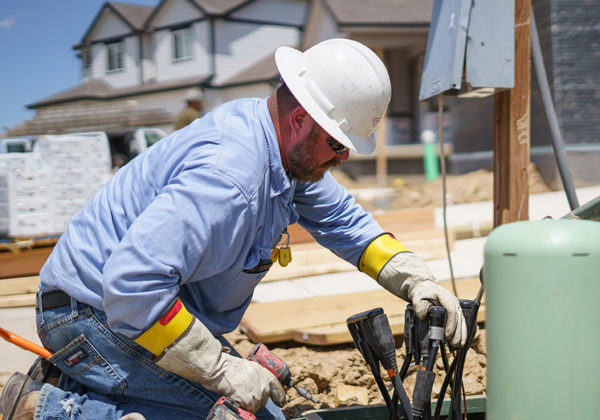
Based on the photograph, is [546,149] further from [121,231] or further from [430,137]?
[121,231]

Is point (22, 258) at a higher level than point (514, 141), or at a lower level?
lower

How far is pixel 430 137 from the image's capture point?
1323cm

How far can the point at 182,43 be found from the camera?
83.2 ft

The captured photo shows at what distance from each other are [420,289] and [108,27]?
30.0m

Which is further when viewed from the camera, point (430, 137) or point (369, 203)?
point (430, 137)

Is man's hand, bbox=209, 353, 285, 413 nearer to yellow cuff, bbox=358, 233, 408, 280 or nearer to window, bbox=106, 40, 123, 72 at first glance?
yellow cuff, bbox=358, 233, 408, 280

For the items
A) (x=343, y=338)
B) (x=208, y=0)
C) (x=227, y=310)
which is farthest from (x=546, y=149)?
(x=208, y=0)

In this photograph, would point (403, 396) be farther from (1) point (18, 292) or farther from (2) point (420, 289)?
(1) point (18, 292)

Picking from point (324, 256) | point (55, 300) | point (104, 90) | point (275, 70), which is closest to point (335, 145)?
point (55, 300)

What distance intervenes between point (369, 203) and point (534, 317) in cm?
983

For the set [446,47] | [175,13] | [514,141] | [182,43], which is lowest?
[514,141]

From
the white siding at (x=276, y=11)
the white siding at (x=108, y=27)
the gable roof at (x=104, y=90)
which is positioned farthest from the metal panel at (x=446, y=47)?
the white siding at (x=108, y=27)

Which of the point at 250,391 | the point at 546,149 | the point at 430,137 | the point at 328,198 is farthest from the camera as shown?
the point at 430,137

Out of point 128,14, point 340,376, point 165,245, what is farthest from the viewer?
point 128,14
